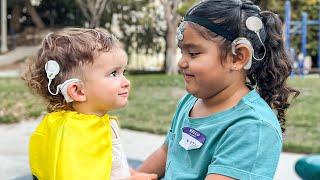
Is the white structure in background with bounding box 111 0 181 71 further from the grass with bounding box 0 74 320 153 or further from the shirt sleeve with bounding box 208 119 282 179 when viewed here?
the shirt sleeve with bounding box 208 119 282 179

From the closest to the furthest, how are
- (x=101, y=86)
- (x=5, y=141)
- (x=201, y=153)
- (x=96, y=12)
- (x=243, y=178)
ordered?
(x=243, y=178), (x=201, y=153), (x=101, y=86), (x=5, y=141), (x=96, y=12)

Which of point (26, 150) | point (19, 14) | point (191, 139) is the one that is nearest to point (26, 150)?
point (26, 150)

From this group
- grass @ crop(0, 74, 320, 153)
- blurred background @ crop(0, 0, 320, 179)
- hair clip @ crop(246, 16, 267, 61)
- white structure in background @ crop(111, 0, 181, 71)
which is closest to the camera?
hair clip @ crop(246, 16, 267, 61)

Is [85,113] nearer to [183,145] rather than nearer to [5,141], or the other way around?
[183,145]

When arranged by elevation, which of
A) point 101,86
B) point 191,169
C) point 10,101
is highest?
point 101,86

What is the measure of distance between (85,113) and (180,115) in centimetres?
29

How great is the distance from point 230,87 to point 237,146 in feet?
0.64

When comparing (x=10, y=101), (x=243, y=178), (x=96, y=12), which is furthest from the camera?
(x=96, y=12)

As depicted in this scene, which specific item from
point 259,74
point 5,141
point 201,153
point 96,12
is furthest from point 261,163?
point 96,12

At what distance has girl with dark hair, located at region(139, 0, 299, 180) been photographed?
1462 millimetres

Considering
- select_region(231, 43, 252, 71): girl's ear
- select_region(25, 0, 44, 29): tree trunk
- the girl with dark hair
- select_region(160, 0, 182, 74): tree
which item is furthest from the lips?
select_region(25, 0, 44, 29): tree trunk

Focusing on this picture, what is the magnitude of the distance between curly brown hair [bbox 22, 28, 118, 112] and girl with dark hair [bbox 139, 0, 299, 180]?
0.29m

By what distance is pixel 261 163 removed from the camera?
146cm

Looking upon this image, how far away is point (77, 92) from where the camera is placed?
1770mm
